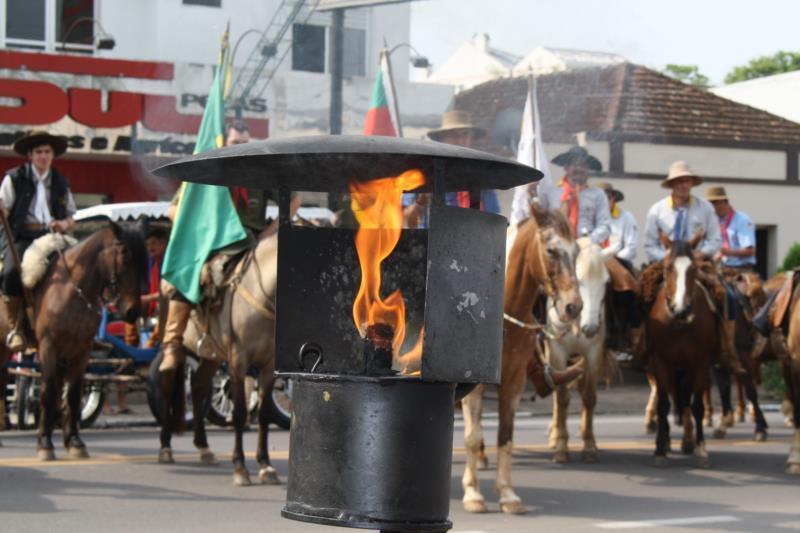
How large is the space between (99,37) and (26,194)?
558 inches

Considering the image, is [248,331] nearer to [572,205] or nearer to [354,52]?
[572,205]

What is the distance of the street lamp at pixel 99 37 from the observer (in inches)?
993

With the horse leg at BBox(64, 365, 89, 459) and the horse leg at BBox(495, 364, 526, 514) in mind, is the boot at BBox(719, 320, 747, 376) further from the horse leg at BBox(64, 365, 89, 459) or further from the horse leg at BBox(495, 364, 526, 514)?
the horse leg at BBox(64, 365, 89, 459)

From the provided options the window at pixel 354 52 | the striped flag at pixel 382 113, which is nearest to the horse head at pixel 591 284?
the striped flag at pixel 382 113

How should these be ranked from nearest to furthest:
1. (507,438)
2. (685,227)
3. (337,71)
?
(507,438) → (685,227) → (337,71)

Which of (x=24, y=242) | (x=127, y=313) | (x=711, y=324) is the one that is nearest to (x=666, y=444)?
(x=711, y=324)

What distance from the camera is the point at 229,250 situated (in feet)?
38.5

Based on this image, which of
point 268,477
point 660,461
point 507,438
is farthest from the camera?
point 660,461

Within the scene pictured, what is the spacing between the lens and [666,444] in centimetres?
1296

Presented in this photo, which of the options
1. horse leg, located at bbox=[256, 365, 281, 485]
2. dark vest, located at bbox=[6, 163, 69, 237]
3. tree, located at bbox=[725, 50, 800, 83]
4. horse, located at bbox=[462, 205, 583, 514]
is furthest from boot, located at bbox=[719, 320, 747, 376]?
tree, located at bbox=[725, 50, 800, 83]

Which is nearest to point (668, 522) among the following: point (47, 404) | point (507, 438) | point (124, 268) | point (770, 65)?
point (507, 438)

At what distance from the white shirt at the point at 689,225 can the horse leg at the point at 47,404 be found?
632 centimetres

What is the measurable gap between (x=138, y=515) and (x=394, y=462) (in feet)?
14.8

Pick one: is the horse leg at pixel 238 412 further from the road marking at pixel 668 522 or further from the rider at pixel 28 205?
the road marking at pixel 668 522
